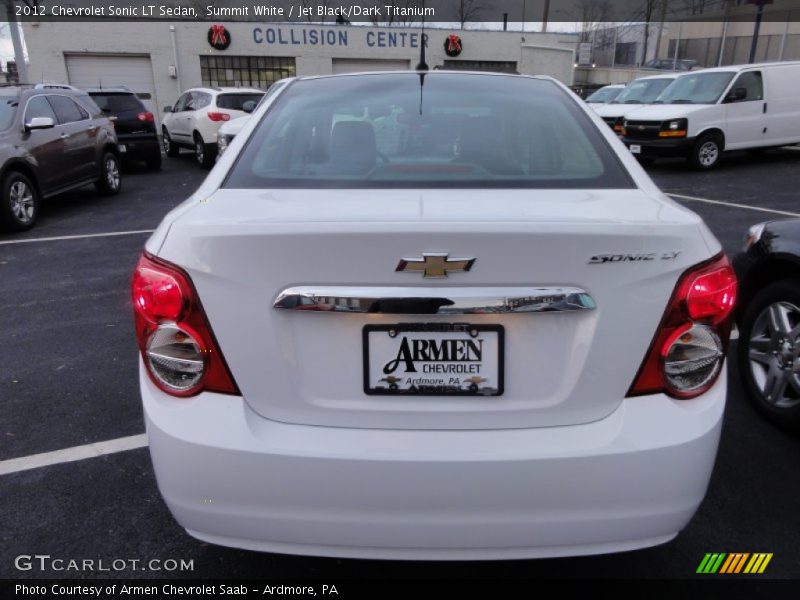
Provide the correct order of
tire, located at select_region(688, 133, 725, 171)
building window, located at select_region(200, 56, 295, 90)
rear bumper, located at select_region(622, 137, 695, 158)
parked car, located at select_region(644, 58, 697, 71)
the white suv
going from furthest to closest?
parked car, located at select_region(644, 58, 697, 71) → building window, located at select_region(200, 56, 295, 90) → the white suv → tire, located at select_region(688, 133, 725, 171) → rear bumper, located at select_region(622, 137, 695, 158)

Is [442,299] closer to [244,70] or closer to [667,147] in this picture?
[667,147]

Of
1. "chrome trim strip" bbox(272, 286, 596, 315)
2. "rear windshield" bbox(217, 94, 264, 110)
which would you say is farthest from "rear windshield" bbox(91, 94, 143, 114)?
"chrome trim strip" bbox(272, 286, 596, 315)

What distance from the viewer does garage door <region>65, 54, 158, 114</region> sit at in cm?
2370

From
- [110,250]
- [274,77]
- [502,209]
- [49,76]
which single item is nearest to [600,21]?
[274,77]

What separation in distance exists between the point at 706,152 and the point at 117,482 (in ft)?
42.5

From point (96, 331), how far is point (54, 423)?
1.39m

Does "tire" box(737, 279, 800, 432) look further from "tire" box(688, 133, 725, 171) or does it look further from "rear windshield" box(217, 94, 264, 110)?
"rear windshield" box(217, 94, 264, 110)

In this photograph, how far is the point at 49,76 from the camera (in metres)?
23.5

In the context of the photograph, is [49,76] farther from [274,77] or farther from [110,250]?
[110,250]

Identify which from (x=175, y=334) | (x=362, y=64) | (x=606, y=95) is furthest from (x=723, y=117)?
(x=362, y=64)

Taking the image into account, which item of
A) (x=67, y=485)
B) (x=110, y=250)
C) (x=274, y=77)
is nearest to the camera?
(x=67, y=485)

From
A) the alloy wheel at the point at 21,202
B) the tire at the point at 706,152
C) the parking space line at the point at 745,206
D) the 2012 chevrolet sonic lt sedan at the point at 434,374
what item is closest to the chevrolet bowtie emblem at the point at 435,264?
the 2012 chevrolet sonic lt sedan at the point at 434,374

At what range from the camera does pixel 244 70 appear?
25.6 meters

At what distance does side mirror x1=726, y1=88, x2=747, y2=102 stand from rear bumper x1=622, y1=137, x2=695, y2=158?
1.12 meters
